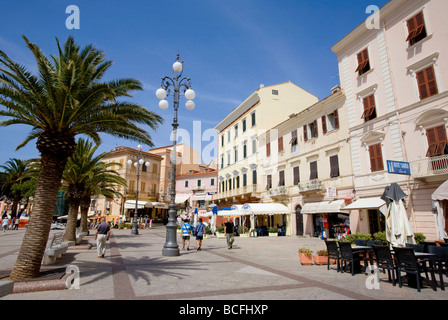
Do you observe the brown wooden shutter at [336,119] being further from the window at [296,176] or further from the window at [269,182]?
the window at [269,182]

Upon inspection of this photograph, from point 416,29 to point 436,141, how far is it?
21.0 feet

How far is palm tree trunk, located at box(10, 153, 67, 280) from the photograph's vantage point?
6129 mm

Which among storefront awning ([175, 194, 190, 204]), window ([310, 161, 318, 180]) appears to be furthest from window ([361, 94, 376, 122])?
storefront awning ([175, 194, 190, 204])

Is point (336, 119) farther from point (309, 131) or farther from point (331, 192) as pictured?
point (331, 192)

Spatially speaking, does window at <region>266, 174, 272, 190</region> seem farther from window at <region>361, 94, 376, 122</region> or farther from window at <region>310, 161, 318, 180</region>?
window at <region>361, 94, 376, 122</region>

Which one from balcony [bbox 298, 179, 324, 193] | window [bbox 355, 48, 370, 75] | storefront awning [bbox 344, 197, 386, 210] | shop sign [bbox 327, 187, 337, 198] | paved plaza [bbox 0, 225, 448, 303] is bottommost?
paved plaza [bbox 0, 225, 448, 303]

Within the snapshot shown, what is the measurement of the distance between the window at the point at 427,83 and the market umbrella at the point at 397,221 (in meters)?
8.89

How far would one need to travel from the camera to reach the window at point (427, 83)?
543 inches

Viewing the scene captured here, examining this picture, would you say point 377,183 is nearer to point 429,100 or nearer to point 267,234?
point 429,100

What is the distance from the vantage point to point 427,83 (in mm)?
14086

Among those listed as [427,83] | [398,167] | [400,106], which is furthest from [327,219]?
[427,83]

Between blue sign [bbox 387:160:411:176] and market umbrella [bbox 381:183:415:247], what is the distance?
223 inches
